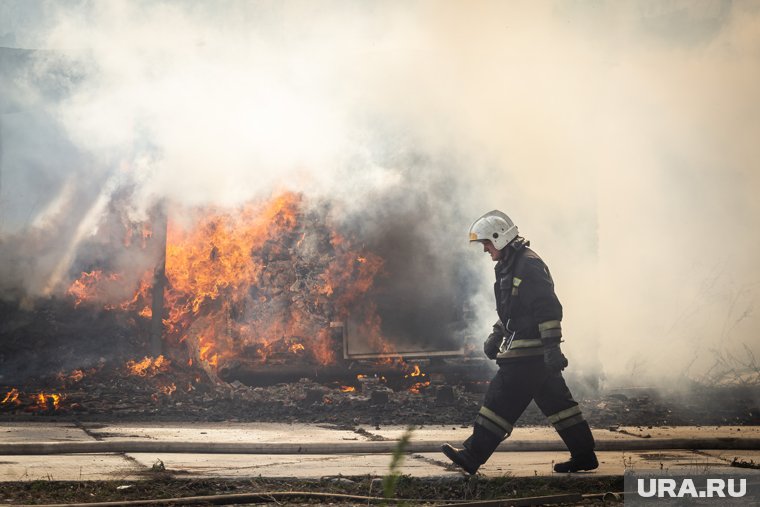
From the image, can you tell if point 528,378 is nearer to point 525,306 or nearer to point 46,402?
point 525,306

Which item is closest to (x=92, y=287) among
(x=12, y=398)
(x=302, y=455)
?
(x=12, y=398)

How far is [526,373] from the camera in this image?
5.97 m

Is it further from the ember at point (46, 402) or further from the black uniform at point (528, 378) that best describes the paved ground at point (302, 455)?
the ember at point (46, 402)

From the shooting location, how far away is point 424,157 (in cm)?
1114

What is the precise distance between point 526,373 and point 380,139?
18.9ft

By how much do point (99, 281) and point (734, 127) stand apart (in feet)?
35.2

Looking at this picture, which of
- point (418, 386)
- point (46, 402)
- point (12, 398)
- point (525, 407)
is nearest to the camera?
point (525, 407)

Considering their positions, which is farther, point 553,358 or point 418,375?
point 418,375

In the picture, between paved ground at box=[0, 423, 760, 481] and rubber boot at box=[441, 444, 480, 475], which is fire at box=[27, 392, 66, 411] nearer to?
paved ground at box=[0, 423, 760, 481]

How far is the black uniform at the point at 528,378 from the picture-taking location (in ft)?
19.2

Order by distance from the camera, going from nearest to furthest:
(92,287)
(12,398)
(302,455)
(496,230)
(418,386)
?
(496,230)
(302,455)
(12,398)
(418,386)
(92,287)

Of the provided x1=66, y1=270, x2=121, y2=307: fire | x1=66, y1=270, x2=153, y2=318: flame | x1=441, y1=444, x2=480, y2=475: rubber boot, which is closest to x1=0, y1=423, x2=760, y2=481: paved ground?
x1=441, y1=444, x2=480, y2=475: rubber boot

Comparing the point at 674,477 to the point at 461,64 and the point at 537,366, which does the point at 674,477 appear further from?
the point at 461,64

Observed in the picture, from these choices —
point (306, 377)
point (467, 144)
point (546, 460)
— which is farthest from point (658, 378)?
point (546, 460)
